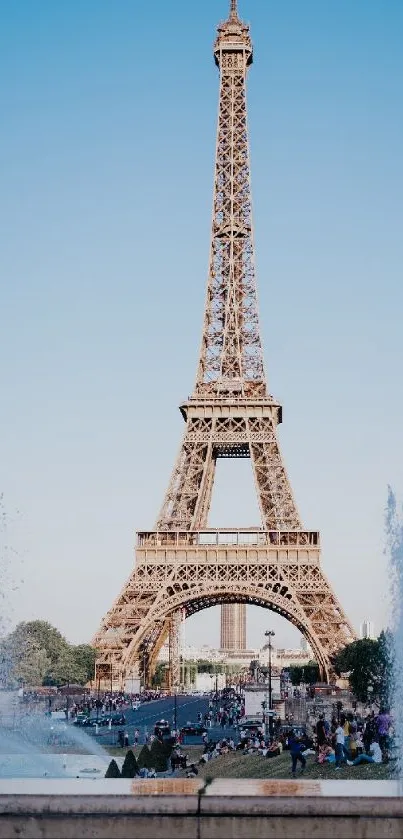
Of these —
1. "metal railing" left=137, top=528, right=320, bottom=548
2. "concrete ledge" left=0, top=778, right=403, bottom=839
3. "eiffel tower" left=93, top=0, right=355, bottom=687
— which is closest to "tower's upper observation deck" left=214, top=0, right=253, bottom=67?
"eiffel tower" left=93, top=0, right=355, bottom=687

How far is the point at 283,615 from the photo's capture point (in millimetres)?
79375

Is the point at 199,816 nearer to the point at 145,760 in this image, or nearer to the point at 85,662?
the point at 145,760

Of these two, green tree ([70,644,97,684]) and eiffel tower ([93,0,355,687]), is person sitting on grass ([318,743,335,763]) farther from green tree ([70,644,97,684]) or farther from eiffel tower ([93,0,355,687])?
green tree ([70,644,97,684])

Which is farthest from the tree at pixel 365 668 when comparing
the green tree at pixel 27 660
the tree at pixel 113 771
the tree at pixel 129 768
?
the tree at pixel 113 771

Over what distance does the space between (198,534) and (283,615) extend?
31.2 feet

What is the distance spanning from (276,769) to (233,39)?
3042 inches

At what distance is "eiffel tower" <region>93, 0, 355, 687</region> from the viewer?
255 feet

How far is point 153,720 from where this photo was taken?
7269 centimetres

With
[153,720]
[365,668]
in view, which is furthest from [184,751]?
[365,668]

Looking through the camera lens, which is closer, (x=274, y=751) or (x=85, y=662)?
(x=274, y=751)

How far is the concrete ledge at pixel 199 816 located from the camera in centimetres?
985

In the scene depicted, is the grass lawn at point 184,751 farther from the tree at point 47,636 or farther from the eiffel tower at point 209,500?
the tree at point 47,636

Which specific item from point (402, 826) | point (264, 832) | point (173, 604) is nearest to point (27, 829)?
point (264, 832)

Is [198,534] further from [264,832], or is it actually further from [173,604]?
[264,832]
